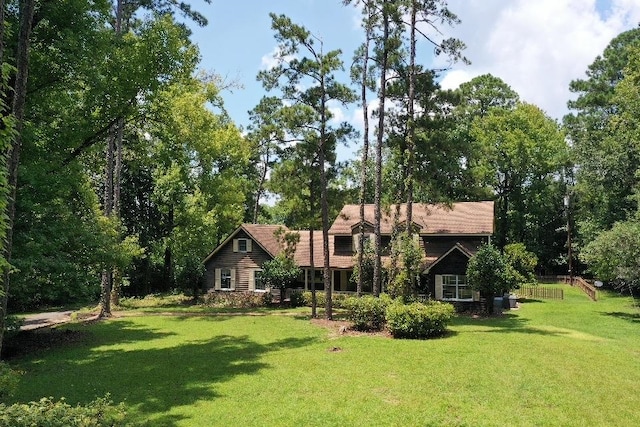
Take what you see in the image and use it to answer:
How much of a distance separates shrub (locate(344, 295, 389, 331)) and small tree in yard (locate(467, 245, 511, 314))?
6362 millimetres

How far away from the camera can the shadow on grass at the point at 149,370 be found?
1188cm

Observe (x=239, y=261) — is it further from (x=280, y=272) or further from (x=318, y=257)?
(x=318, y=257)

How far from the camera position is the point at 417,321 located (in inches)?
767

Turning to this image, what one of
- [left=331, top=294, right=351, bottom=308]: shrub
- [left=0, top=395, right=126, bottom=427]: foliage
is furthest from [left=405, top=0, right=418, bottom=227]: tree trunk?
[left=0, top=395, right=126, bottom=427]: foliage

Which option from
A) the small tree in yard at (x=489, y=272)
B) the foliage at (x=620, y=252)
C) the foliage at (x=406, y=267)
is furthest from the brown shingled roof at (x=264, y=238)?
the foliage at (x=620, y=252)

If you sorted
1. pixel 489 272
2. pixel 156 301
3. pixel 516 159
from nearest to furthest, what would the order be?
pixel 489 272 < pixel 156 301 < pixel 516 159

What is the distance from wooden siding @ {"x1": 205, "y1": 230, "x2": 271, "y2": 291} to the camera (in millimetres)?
34875

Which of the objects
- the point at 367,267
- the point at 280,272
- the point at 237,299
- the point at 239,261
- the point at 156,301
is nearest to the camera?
the point at 367,267

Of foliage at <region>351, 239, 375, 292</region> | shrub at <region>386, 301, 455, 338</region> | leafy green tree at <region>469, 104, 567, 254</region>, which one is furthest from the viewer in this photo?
leafy green tree at <region>469, 104, 567, 254</region>

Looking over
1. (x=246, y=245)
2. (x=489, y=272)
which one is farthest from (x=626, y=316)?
(x=246, y=245)

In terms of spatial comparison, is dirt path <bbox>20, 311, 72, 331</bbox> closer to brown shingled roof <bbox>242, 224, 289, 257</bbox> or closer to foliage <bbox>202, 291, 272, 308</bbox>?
foliage <bbox>202, 291, 272, 308</bbox>

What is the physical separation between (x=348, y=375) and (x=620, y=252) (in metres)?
18.8

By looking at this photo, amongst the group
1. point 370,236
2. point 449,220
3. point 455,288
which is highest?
point 449,220

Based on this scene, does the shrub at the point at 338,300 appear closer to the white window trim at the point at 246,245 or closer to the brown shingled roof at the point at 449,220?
the brown shingled roof at the point at 449,220
